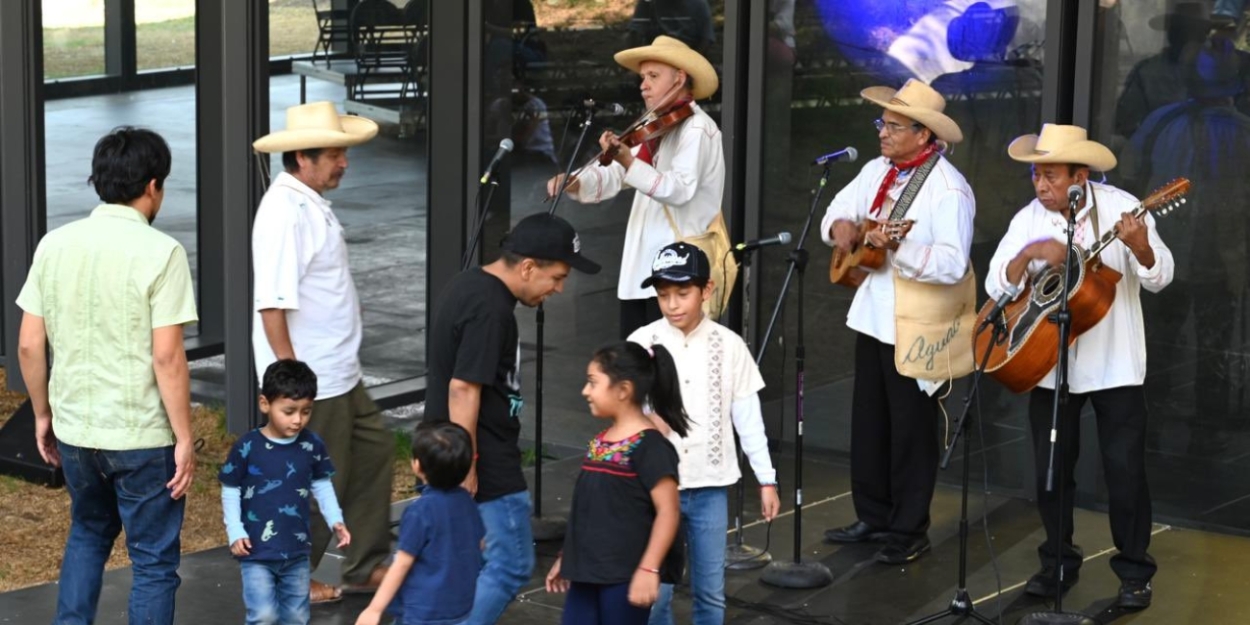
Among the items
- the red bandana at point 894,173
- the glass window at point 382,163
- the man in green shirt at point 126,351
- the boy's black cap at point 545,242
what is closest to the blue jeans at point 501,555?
the boy's black cap at point 545,242

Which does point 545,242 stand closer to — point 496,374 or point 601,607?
point 496,374

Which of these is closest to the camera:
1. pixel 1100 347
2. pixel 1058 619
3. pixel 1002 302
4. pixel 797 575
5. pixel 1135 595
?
pixel 1002 302

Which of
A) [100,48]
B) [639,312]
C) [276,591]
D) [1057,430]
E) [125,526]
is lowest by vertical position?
[276,591]

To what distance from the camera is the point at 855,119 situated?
7.86 meters

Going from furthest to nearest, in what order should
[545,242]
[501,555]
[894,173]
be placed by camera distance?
[894,173] < [501,555] < [545,242]

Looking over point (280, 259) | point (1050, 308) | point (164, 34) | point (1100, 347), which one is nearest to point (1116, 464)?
point (1100, 347)

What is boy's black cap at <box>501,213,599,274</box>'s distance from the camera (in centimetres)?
505

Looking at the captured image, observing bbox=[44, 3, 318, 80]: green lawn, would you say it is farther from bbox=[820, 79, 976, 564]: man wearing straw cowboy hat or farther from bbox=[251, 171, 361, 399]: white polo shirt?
bbox=[820, 79, 976, 564]: man wearing straw cowboy hat

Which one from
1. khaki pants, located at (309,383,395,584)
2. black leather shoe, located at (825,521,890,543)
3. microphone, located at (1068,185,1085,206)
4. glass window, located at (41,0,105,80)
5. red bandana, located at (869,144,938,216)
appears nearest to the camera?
microphone, located at (1068,185,1085,206)

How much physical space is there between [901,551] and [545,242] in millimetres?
2391

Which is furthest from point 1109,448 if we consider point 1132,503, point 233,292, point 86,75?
point 86,75

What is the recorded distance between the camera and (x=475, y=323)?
502cm

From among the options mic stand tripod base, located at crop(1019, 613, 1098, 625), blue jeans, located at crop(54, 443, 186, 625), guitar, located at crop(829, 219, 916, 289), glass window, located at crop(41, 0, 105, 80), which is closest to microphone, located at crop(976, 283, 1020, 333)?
Answer: guitar, located at crop(829, 219, 916, 289)

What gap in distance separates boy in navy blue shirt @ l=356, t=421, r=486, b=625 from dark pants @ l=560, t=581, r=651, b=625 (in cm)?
28
